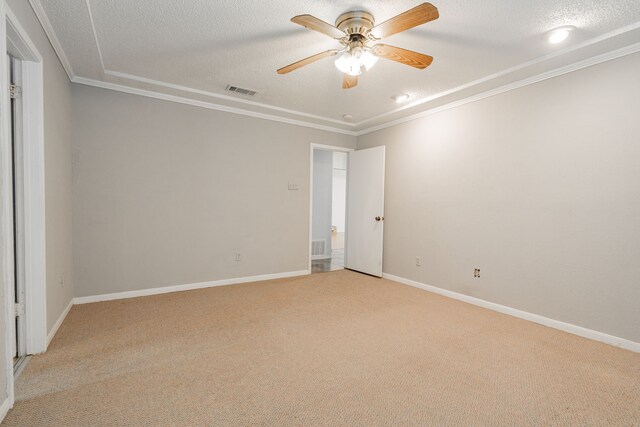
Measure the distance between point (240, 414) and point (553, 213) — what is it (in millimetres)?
3206

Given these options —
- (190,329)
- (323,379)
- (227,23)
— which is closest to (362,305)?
(323,379)

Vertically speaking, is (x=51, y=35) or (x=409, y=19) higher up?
(x=51, y=35)

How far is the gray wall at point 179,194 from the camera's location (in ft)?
11.5

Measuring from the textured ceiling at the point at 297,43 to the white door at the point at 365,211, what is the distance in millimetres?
1385

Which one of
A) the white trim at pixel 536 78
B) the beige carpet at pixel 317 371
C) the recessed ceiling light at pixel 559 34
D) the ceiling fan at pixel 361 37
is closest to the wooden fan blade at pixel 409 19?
the ceiling fan at pixel 361 37

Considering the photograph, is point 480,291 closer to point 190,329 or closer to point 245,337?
point 245,337

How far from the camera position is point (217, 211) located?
4262 millimetres

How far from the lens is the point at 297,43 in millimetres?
2637

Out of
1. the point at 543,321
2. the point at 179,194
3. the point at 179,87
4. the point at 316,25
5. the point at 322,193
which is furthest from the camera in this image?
the point at 322,193

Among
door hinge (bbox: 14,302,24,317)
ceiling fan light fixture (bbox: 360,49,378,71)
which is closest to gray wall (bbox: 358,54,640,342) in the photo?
ceiling fan light fixture (bbox: 360,49,378,71)

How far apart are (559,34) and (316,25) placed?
1874mm

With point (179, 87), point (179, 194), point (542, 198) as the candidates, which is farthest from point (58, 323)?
point (542, 198)

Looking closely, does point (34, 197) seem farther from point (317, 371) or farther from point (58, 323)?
point (317, 371)

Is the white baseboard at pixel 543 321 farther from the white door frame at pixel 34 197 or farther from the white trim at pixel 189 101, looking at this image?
the white door frame at pixel 34 197
